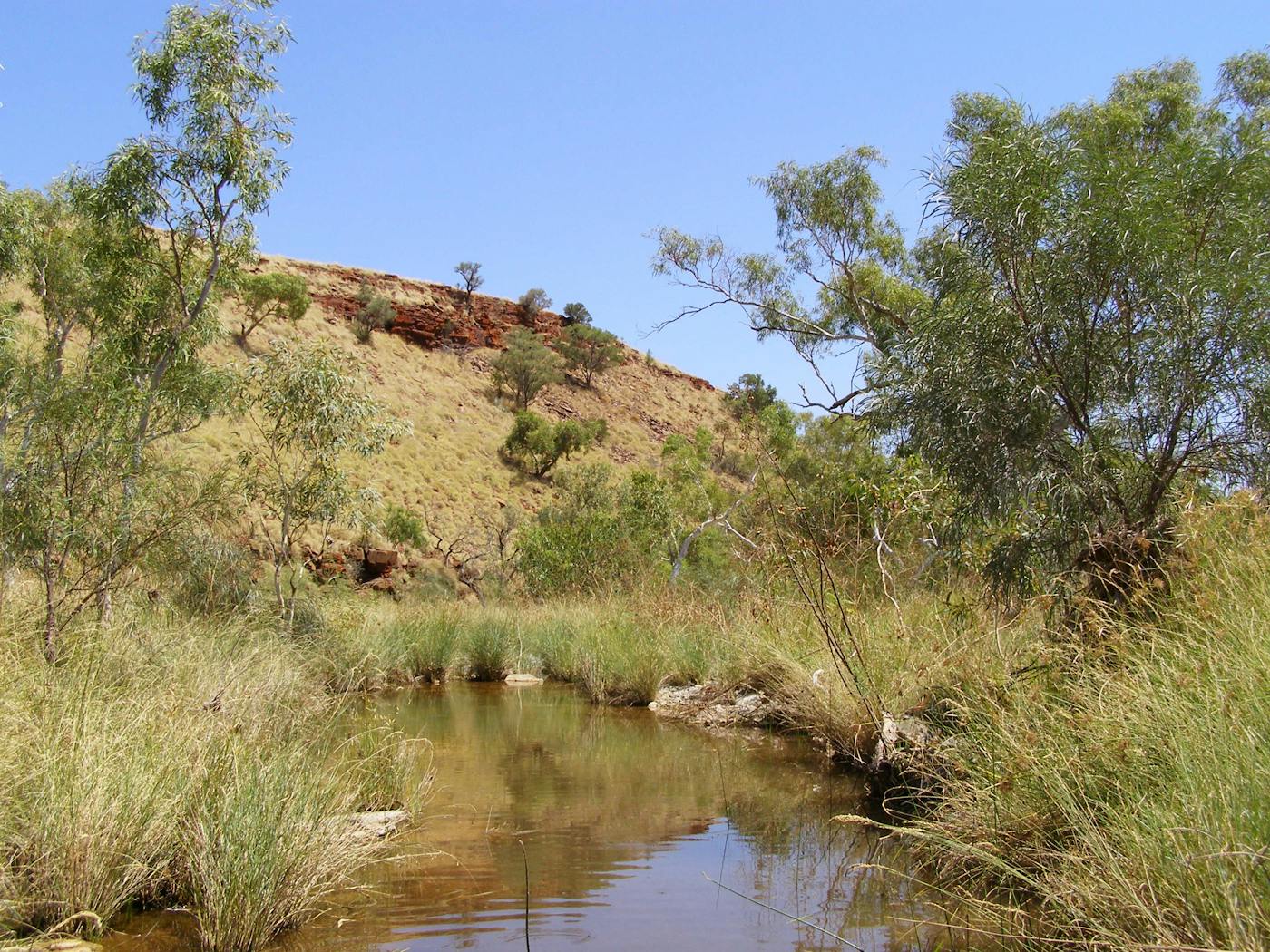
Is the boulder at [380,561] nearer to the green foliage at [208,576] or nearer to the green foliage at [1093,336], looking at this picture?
the green foliage at [208,576]

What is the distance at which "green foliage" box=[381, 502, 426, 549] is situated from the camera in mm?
36094

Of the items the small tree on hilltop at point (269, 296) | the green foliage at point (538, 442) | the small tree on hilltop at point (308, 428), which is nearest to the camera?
the small tree on hilltop at point (308, 428)

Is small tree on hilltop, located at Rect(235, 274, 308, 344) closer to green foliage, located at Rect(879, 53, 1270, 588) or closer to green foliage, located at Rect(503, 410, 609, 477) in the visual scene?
green foliage, located at Rect(503, 410, 609, 477)

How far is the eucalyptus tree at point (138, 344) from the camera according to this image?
26.3ft

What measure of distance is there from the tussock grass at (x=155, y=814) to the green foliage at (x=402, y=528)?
29736 millimetres

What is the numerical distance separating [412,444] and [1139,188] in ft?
137

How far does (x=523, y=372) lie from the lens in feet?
187

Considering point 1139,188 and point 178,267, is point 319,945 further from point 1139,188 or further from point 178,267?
point 178,267

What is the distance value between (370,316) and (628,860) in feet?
175

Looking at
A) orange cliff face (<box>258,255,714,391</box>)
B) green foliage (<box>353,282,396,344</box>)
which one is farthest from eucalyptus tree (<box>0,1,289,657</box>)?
orange cliff face (<box>258,255,714,391</box>)

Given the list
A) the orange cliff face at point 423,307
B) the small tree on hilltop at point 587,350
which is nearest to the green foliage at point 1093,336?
the orange cliff face at point 423,307

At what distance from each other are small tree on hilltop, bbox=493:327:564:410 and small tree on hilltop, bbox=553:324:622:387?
15.2 feet

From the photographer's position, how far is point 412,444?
4672 cm

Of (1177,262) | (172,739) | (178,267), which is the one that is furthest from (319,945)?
(178,267)
